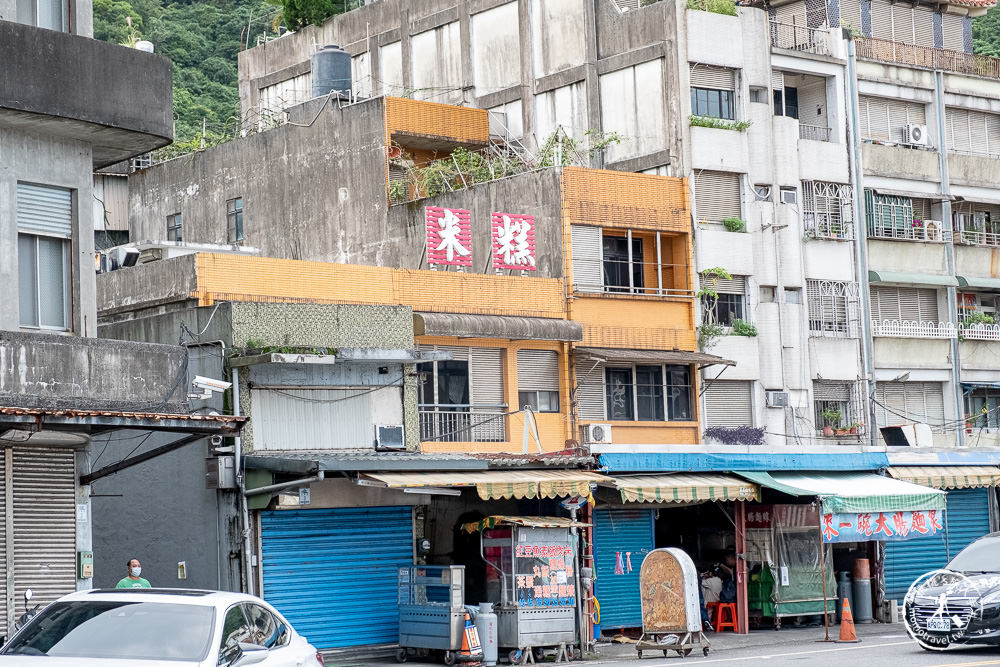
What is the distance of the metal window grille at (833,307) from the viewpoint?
39281 mm

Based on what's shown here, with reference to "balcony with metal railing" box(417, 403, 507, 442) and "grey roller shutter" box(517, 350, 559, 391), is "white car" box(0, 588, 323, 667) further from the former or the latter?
"grey roller shutter" box(517, 350, 559, 391)

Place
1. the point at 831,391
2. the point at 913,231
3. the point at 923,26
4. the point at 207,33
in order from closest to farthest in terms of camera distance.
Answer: the point at 831,391, the point at 913,231, the point at 923,26, the point at 207,33

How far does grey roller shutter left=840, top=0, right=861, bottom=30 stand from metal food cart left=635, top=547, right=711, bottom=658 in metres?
24.5

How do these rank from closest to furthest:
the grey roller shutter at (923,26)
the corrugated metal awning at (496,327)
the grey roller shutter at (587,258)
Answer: the corrugated metal awning at (496,327) → the grey roller shutter at (587,258) → the grey roller shutter at (923,26)

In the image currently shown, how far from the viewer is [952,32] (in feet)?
152

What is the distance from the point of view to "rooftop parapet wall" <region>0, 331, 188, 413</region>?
55.4 ft

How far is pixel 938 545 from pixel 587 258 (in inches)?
A: 389

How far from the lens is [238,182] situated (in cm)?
3878

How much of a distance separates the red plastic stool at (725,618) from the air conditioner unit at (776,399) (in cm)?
1057

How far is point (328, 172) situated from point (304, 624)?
15924mm

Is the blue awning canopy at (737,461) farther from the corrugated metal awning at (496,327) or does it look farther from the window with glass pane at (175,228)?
the window with glass pane at (175,228)

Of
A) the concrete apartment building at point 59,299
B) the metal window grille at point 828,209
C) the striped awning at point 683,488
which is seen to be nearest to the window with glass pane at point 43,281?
the concrete apartment building at point 59,299

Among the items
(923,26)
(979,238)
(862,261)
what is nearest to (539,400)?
(862,261)

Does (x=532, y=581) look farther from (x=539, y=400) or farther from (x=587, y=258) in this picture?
(x=587, y=258)
